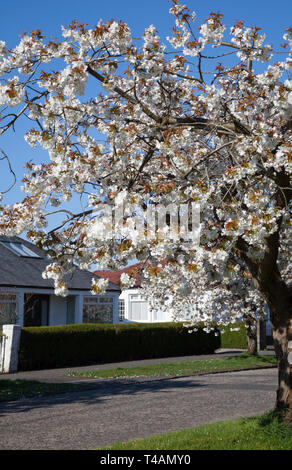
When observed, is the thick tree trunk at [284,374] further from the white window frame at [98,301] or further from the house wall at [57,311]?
the white window frame at [98,301]

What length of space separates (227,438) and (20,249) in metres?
25.2

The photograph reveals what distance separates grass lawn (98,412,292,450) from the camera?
22.6 ft

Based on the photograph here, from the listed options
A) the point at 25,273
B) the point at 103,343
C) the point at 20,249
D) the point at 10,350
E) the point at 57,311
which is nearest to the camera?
the point at 10,350

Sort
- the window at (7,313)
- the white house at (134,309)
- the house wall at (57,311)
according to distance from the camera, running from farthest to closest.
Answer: the white house at (134,309), the house wall at (57,311), the window at (7,313)

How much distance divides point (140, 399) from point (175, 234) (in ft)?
23.2

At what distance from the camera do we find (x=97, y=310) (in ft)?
106

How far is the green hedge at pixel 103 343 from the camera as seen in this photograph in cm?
1961

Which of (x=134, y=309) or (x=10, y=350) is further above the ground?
(x=134, y=309)

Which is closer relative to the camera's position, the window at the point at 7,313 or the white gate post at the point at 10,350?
the white gate post at the point at 10,350

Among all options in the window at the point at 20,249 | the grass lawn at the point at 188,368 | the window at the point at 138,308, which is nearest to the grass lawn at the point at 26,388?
the grass lawn at the point at 188,368

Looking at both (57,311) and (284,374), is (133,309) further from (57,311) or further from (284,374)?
(284,374)

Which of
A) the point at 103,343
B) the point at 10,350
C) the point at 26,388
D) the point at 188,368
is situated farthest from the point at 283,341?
the point at 103,343

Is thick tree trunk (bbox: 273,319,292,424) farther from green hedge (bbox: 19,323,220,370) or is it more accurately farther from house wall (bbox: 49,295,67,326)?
house wall (bbox: 49,295,67,326)
